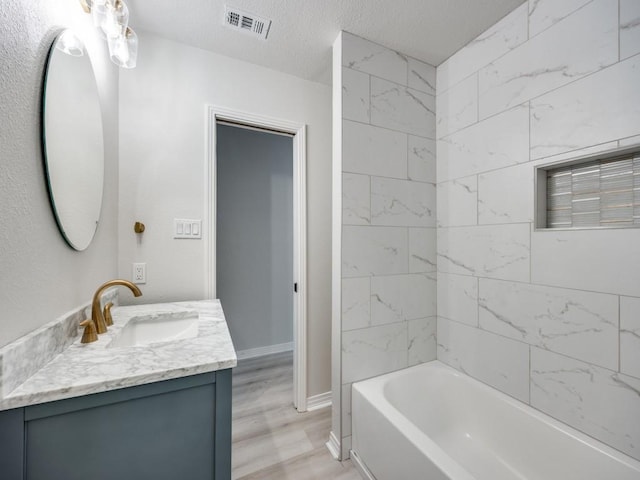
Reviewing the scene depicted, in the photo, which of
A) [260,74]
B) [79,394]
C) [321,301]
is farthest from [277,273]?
[79,394]

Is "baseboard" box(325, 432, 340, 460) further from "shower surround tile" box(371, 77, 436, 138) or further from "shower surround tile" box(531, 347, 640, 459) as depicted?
"shower surround tile" box(371, 77, 436, 138)

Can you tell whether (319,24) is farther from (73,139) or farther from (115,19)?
(73,139)

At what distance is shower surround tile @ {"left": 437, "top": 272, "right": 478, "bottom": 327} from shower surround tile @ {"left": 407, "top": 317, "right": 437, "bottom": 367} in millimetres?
130

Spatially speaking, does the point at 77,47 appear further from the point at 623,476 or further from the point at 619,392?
the point at 623,476

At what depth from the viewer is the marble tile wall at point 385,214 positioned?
1.64 meters

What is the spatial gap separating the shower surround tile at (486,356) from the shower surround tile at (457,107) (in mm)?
1353

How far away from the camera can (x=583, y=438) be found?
3.84ft

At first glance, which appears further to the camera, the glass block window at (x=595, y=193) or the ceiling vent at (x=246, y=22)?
the ceiling vent at (x=246, y=22)

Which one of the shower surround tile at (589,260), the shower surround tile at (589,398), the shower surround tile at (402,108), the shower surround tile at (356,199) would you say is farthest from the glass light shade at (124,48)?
the shower surround tile at (589,398)

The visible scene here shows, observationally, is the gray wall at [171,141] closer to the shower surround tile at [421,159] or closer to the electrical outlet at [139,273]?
the electrical outlet at [139,273]

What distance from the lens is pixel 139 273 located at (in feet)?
5.40

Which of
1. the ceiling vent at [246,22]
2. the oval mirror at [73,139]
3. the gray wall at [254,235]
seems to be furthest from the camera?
the gray wall at [254,235]

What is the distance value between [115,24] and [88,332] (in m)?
1.34

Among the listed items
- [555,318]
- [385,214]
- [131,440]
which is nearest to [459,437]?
[555,318]
